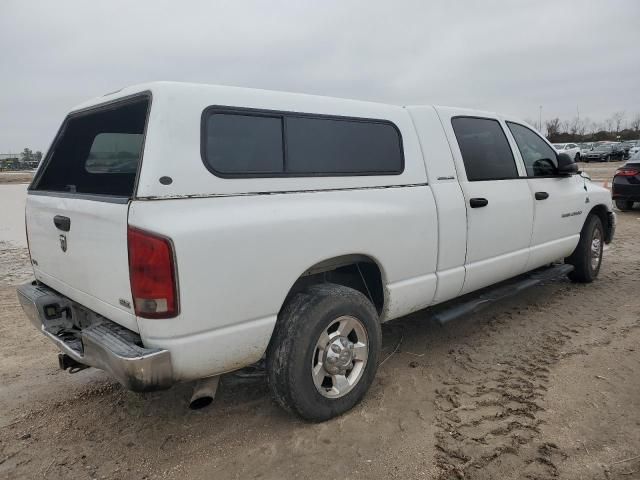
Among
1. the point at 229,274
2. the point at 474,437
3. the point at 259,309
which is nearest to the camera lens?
the point at 229,274

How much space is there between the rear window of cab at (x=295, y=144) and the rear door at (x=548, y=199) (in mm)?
1759

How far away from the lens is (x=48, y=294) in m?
3.14

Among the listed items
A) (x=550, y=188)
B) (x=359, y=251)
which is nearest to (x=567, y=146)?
(x=550, y=188)

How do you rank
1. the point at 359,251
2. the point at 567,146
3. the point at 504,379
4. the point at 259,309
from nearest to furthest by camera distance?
the point at 259,309
the point at 359,251
the point at 504,379
the point at 567,146

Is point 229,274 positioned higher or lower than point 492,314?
higher

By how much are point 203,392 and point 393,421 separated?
3.84ft

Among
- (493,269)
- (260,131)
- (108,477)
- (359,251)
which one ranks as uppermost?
(260,131)

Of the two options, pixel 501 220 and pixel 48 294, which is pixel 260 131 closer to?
pixel 48 294

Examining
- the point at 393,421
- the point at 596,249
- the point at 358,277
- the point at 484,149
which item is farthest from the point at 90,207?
the point at 596,249

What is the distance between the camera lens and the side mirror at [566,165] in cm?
479

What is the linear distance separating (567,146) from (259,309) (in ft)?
137

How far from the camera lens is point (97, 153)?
342cm

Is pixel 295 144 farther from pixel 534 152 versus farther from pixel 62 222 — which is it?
pixel 534 152

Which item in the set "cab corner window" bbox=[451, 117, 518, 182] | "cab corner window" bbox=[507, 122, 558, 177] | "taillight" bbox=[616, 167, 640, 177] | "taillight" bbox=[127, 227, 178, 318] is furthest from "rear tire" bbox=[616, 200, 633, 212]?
"taillight" bbox=[127, 227, 178, 318]
